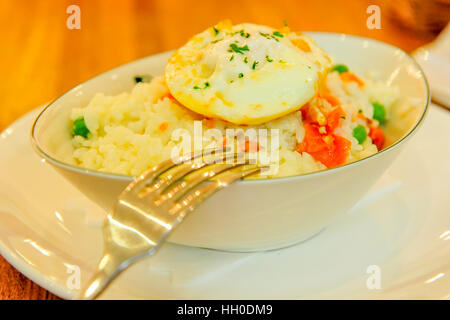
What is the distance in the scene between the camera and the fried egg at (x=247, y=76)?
4.55 feet

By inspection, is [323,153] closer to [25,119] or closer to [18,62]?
[25,119]

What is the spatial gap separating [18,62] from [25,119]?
146 cm

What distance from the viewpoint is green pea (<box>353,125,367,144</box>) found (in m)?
1.60

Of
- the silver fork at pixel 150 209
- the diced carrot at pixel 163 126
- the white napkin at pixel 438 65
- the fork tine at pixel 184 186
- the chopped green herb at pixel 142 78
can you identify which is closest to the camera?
the silver fork at pixel 150 209

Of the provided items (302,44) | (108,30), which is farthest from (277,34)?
(108,30)

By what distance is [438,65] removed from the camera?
2404mm

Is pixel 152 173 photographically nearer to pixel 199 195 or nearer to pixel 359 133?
pixel 199 195

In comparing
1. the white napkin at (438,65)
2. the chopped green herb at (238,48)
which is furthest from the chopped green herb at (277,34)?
the white napkin at (438,65)

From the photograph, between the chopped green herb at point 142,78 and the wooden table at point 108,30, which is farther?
the wooden table at point 108,30

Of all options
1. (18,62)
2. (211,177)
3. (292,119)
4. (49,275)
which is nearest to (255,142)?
(292,119)

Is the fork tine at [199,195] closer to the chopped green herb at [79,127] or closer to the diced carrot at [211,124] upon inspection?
the diced carrot at [211,124]

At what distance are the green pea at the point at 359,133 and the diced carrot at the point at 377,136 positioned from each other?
0.12 meters

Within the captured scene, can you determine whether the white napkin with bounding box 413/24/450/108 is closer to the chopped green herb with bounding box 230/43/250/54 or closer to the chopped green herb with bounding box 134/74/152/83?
the chopped green herb with bounding box 230/43/250/54

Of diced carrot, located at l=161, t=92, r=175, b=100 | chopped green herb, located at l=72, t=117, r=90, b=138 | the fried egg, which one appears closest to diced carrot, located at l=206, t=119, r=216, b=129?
the fried egg
